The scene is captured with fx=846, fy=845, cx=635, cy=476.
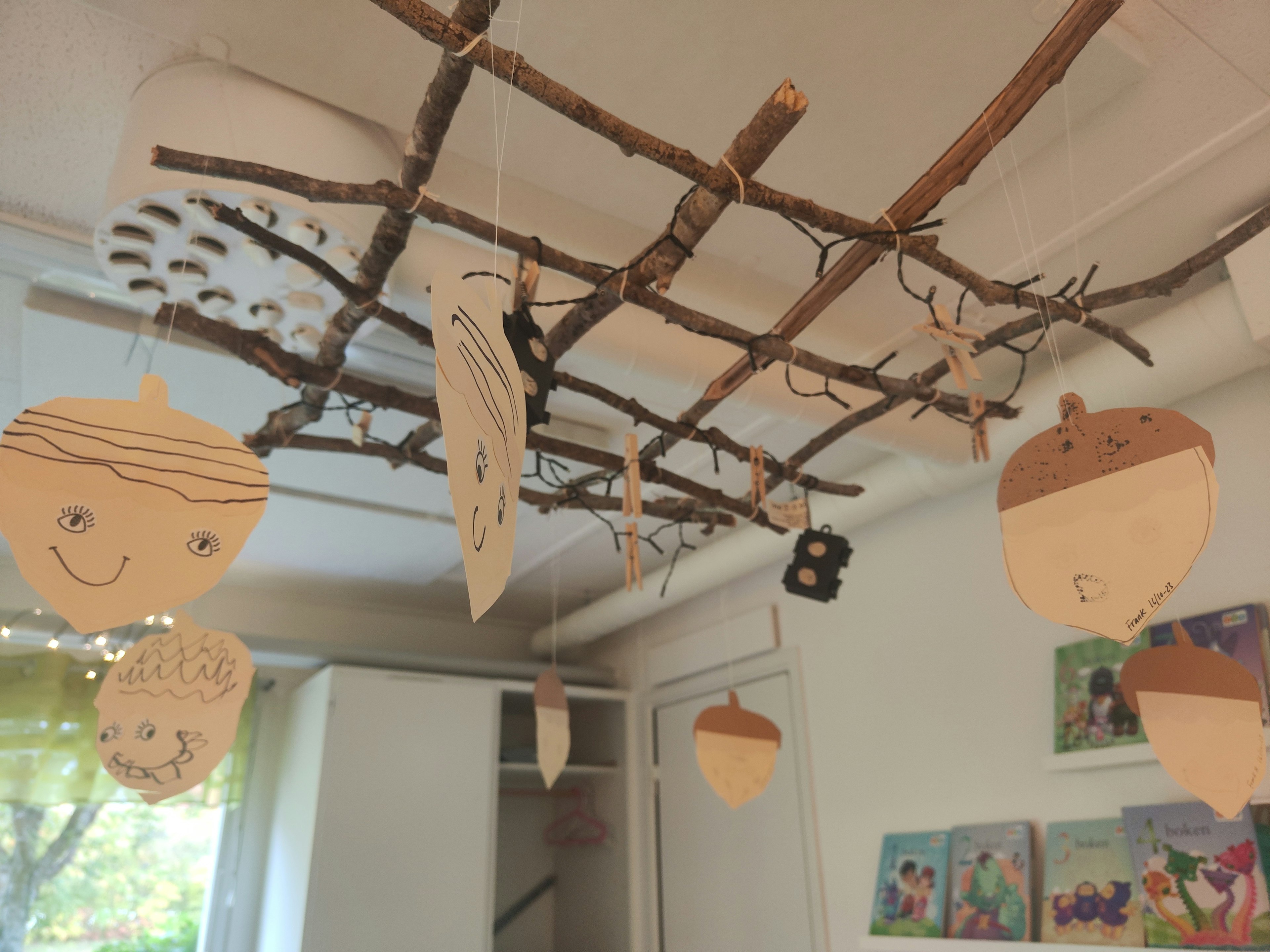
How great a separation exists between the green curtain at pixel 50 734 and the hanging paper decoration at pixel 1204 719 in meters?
3.13

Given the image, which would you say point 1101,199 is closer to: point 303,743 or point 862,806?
point 862,806

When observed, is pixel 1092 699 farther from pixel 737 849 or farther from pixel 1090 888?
pixel 737 849

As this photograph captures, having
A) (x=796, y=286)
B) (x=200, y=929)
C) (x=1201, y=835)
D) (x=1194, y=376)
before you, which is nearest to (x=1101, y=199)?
(x=1194, y=376)

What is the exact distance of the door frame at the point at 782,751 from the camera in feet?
9.55

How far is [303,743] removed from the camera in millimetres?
3445

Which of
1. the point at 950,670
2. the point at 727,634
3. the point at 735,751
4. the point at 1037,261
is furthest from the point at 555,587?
the point at 1037,261

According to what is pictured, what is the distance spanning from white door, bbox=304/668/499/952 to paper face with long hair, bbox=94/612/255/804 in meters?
1.78

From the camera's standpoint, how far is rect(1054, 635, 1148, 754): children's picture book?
2127 mm

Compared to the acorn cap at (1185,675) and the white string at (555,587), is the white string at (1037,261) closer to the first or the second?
the acorn cap at (1185,675)

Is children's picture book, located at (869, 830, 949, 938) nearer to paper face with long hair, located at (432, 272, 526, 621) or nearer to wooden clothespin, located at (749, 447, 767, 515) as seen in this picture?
wooden clothespin, located at (749, 447, 767, 515)

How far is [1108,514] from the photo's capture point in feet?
3.64

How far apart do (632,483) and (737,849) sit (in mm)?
2171

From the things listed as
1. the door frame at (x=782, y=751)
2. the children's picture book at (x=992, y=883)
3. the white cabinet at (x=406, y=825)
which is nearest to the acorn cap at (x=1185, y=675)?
the children's picture book at (x=992, y=883)

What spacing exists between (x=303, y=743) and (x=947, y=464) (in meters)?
2.71
